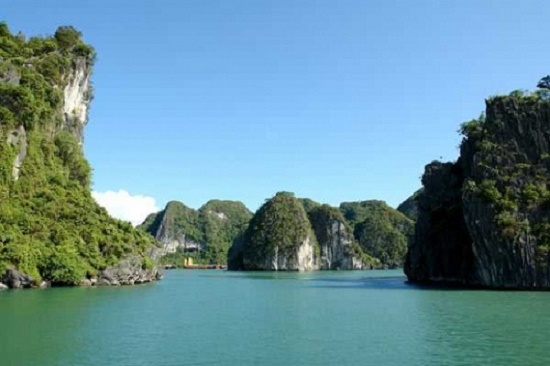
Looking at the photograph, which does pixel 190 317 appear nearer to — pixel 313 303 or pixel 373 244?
pixel 313 303

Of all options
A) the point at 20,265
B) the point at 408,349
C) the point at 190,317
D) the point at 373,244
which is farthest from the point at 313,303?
the point at 373,244

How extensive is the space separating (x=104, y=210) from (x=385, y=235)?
4794 inches

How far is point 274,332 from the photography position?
23562mm

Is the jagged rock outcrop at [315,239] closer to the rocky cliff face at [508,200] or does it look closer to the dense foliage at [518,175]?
the rocky cliff face at [508,200]

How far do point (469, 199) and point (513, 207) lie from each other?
3870 mm

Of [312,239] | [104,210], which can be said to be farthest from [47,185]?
[312,239]

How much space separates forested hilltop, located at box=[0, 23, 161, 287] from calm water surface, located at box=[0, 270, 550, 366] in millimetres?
11135

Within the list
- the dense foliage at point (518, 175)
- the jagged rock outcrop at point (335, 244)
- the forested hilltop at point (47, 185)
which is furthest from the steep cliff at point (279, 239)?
the dense foliage at point (518, 175)

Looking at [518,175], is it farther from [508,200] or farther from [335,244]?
[335,244]

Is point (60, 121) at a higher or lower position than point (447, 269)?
higher

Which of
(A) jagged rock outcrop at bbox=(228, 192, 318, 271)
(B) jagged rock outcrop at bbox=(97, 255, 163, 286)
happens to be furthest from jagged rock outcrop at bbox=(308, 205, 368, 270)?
(B) jagged rock outcrop at bbox=(97, 255, 163, 286)

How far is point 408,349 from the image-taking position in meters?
19.7

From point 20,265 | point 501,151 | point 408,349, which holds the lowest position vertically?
point 408,349

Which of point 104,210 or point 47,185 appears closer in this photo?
point 47,185
